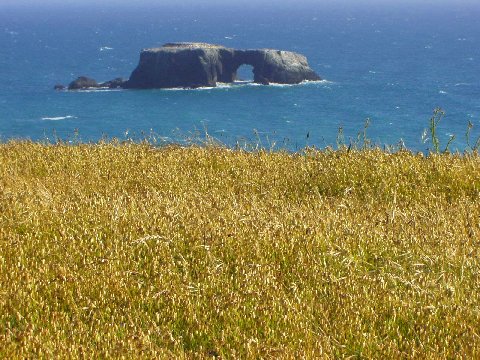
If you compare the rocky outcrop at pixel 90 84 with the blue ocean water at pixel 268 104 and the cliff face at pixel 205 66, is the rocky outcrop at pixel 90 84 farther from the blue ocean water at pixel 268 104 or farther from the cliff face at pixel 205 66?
the blue ocean water at pixel 268 104

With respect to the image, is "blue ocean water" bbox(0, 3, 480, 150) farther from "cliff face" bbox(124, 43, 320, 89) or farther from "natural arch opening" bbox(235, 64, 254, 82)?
"natural arch opening" bbox(235, 64, 254, 82)

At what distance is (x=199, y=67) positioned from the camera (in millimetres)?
139375

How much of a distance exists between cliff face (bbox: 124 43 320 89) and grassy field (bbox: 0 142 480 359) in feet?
431

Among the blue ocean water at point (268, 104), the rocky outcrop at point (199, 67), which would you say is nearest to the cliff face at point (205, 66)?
the rocky outcrop at point (199, 67)

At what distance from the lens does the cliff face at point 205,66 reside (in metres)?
138

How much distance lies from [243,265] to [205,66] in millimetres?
136033

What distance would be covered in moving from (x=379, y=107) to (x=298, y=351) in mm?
112027

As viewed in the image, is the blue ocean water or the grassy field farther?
the blue ocean water

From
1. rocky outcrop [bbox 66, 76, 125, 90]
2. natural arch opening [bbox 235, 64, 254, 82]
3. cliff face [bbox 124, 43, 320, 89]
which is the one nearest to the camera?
rocky outcrop [bbox 66, 76, 125, 90]

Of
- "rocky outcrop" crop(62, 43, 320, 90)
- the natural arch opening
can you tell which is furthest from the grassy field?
the natural arch opening

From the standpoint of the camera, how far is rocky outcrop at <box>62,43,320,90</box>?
137875 mm

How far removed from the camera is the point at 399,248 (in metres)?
6.13

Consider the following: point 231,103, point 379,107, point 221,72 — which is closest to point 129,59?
point 221,72

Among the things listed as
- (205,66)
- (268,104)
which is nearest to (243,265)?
(268,104)
